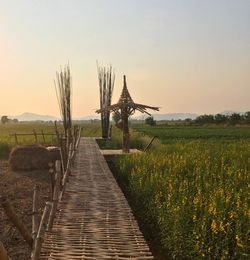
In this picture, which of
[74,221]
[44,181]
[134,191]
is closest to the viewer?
[74,221]

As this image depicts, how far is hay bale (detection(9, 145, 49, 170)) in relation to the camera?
16000mm

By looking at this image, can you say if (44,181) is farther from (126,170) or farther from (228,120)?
(228,120)

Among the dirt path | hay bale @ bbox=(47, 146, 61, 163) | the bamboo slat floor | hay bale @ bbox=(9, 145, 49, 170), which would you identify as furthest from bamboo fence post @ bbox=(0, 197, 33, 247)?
hay bale @ bbox=(47, 146, 61, 163)

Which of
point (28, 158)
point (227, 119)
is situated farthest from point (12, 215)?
point (227, 119)

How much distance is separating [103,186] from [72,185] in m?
0.77

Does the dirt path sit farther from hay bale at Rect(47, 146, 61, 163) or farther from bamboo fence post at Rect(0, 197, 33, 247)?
bamboo fence post at Rect(0, 197, 33, 247)

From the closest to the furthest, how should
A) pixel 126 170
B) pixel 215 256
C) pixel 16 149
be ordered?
pixel 215 256
pixel 126 170
pixel 16 149

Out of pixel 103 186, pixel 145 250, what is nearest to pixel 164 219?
pixel 145 250

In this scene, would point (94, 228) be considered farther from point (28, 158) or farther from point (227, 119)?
point (227, 119)

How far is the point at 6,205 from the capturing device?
464 cm

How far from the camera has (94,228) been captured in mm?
6641

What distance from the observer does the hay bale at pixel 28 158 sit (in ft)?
52.5

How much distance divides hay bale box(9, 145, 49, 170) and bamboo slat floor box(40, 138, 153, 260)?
241 inches

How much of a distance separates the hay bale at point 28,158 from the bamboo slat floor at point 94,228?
613 centimetres
